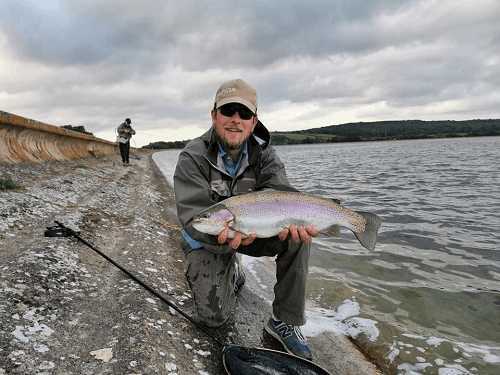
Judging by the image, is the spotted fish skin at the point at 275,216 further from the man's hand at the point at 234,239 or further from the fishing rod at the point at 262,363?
the fishing rod at the point at 262,363

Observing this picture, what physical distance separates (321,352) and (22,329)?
274cm

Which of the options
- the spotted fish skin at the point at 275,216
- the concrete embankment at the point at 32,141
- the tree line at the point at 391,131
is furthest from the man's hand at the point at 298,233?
the tree line at the point at 391,131

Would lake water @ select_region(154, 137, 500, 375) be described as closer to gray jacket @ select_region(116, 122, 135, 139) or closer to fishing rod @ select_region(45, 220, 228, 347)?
fishing rod @ select_region(45, 220, 228, 347)

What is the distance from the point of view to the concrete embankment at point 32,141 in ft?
27.7

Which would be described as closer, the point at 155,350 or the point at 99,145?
the point at 155,350

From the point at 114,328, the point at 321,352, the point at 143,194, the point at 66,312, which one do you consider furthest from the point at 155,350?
the point at 143,194

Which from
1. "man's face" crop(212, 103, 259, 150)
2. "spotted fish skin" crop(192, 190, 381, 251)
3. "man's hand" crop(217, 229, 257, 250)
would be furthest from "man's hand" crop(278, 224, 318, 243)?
"man's face" crop(212, 103, 259, 150)

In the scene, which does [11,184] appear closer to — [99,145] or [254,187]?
[254,187]

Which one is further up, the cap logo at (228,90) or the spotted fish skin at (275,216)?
the cap logo at (228,90)

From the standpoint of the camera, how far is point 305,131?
153250mm

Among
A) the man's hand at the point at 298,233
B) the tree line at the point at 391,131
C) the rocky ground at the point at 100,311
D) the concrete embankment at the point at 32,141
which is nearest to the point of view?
the rocky ground at the point at 100,311

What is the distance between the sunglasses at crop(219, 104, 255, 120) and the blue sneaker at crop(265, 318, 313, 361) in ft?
7.30

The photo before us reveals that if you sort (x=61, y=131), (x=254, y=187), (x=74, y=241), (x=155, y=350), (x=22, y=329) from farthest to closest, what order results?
(x=61, y=131)
(x=74, y=241)
(x=254, y=187)
(x=155, y=350)
(x=22, y=329)

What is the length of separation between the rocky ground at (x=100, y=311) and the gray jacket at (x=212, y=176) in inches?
35.9
